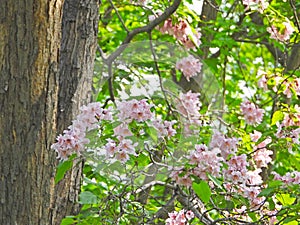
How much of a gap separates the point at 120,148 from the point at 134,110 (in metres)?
0.13

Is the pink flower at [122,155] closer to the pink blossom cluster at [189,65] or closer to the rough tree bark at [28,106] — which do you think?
the rough tree bark at [28,106]

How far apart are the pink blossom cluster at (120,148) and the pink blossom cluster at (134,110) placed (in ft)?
0.24

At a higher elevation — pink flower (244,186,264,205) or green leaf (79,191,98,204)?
green leaf (79,191,98,204)

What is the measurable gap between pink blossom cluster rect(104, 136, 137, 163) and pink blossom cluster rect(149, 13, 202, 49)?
1048 millimetres

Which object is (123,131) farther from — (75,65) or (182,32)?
(182,32)

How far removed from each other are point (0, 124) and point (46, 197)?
29 cm

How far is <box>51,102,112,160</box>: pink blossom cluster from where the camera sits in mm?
1997

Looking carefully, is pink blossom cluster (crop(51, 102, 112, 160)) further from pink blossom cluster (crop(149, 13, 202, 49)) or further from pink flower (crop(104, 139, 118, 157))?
pink blossom cluster (crop(149, 13, 202, 49))

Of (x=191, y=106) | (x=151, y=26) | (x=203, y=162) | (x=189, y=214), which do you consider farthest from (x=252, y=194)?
(x=151, y=26)

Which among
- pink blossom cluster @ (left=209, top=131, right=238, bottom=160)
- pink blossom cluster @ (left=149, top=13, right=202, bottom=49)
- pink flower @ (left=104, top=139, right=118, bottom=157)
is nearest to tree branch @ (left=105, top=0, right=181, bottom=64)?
pink blossom cluster @ (left=149, top=13, right=202, bottom=49)

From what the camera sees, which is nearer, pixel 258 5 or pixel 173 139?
pixel 173 139

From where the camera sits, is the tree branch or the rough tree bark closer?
the rough tree bark

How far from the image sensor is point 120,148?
6.37 ft

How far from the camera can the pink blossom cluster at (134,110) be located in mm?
1943
